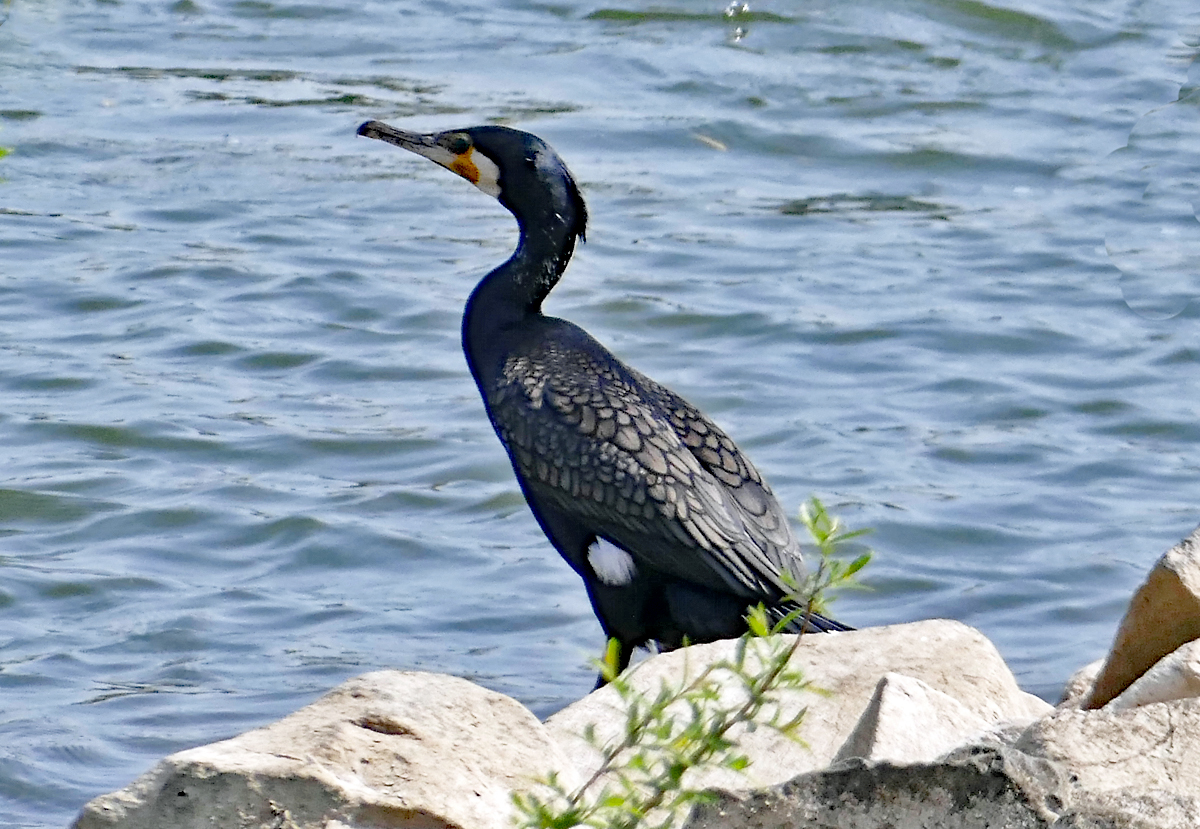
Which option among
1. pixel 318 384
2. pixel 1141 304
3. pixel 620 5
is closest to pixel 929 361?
pixel 1141 304

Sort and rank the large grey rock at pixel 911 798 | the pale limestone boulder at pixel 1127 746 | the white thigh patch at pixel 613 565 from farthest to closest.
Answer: the white thigh patch at pixel 613 565 → the pale limestone boulder at pixel 1127 746 → the large grey rock at pixel 911 798

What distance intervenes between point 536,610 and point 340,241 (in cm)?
355

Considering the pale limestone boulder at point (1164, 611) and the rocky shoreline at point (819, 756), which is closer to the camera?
the rocky shoreline at point (819, 756)

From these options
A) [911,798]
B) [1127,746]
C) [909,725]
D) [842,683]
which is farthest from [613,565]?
Answer: [911,798]

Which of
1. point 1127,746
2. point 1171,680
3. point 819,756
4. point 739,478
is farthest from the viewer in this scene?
point 739,478

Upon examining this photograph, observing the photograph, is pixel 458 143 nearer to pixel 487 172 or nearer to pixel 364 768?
pixel 487 172

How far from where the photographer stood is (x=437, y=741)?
10.6 ft

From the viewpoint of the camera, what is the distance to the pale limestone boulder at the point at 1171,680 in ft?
11.6

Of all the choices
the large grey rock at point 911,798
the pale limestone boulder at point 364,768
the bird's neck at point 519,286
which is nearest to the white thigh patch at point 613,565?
the bird's neck at point 519,286

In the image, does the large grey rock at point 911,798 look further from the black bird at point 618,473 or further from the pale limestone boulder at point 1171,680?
the black bird at point 618,473

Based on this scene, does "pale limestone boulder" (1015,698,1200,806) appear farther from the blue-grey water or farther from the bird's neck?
the bird's neck

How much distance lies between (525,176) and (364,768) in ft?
8.68

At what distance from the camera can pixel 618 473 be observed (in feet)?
16.2

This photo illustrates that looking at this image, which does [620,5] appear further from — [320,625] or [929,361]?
[320,625]
